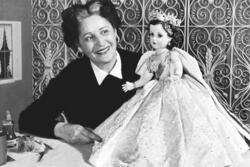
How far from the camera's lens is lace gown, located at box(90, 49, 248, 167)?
0.94 metres

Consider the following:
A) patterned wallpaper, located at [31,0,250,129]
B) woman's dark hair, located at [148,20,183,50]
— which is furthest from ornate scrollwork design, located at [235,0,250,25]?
woman's dark hair, located at [148,20,183,50]

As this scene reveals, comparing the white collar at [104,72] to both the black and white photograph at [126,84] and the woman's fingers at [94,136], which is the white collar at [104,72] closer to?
the black and white photograph at [126,84]

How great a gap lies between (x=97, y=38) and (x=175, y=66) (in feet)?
1.07

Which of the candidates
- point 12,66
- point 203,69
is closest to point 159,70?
point 203,69

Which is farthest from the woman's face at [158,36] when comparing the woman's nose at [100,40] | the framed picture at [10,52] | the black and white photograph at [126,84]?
the framed picture at [10,52]

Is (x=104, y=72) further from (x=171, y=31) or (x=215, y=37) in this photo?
(x=215, y=37)

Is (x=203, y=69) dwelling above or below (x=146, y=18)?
below

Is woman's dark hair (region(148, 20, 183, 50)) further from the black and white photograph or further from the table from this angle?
the table

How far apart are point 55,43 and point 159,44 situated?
95 cm

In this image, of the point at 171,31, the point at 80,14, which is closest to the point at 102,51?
the point at 80,14

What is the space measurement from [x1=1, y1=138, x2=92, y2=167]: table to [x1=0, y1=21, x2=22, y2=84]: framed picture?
2.56 feet

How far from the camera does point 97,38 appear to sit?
1261 millimetres

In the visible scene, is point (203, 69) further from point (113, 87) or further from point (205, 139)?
point (205, 139)

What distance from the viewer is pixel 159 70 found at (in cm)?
112
